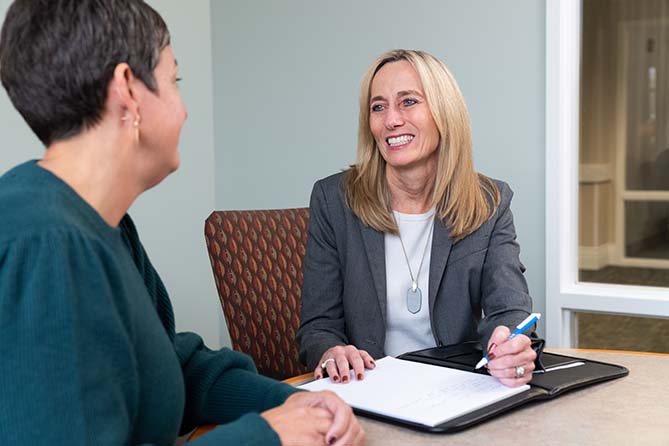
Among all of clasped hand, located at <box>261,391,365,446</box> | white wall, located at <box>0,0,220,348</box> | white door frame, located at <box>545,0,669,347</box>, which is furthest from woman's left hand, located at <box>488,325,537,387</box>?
white wall, located at <box>0,0,220,348</box>

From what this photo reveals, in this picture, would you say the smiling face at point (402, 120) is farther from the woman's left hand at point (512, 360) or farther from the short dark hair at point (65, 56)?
the short dark hair at point (65, 56)

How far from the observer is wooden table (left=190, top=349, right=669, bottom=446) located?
46.6 inches

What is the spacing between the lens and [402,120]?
2057mm

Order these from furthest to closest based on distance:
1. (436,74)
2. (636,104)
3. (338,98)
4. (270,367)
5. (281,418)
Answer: (338,98) < (636,104) < (270,367) < (436,74) < (281,418)

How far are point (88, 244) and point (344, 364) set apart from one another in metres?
0.74

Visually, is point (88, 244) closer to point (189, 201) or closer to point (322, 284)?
point (322, 284)

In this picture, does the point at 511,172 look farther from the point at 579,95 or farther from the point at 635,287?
the point at 635,287

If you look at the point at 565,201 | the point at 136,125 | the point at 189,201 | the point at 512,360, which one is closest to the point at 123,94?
the point at 136,125

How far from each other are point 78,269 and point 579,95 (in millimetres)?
2312

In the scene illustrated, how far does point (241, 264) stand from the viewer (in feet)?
7.13

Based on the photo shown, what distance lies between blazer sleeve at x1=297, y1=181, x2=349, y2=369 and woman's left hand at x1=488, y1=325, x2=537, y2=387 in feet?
1.73

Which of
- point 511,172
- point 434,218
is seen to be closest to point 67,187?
point 434,218

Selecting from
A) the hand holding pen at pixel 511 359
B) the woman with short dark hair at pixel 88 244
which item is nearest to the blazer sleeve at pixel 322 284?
the hand holding pen at pixel 511 359

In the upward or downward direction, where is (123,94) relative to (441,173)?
upward
